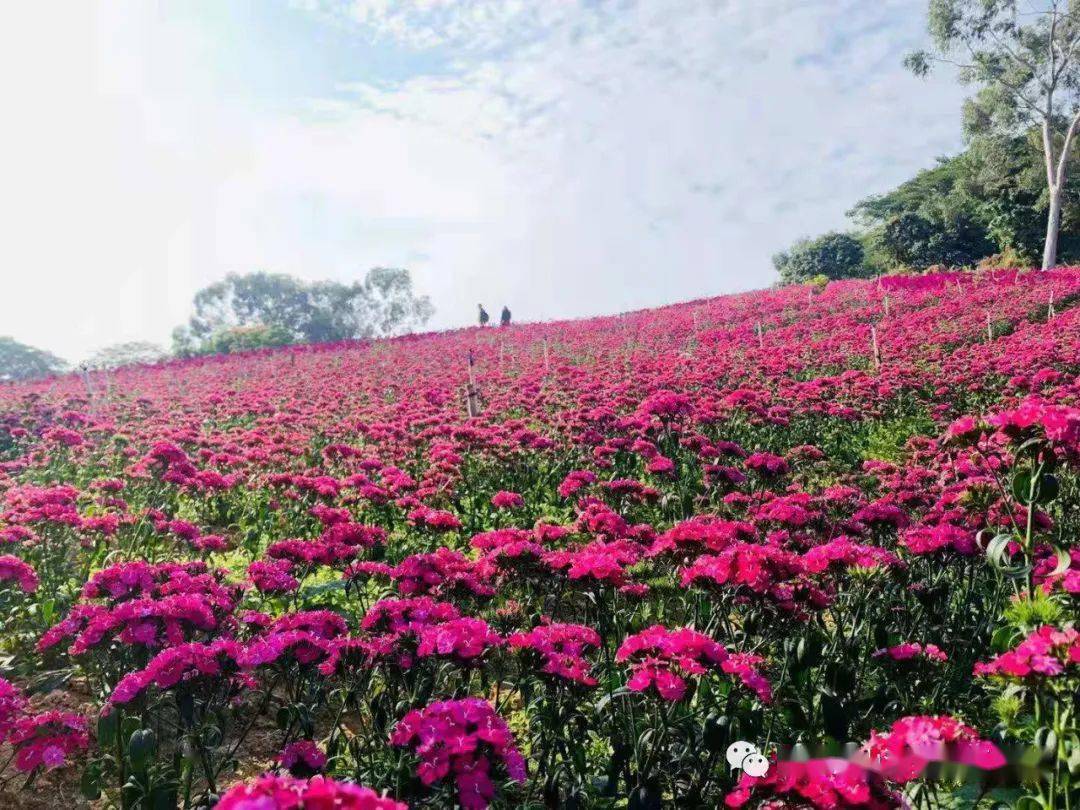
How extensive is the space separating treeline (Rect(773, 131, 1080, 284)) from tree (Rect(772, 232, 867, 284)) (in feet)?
0.40

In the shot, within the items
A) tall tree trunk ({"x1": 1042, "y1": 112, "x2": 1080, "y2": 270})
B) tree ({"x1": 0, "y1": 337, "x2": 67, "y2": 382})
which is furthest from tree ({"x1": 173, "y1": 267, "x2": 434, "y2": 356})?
tall tree trunk ({"x1": 1042, "y1": 112, "x2": 1080, "y2": 270})

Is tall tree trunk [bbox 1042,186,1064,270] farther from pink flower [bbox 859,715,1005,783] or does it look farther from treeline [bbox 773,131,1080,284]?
pink flower [bbox 859,715,1005,783]

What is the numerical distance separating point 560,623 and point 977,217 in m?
43.7

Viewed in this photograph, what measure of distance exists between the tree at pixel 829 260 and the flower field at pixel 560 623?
122 ft

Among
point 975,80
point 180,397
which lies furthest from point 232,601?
point 975,80

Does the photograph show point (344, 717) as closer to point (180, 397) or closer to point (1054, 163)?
point (180, 397)

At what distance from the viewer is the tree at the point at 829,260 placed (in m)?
44.4

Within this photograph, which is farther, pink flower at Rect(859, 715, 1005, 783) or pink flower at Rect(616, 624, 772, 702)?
pink flower at Rect(616, 624, 772, 702)

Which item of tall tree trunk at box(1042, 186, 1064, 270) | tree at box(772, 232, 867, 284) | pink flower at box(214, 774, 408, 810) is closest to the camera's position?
pink flower at box(214, 774, 408, 810)

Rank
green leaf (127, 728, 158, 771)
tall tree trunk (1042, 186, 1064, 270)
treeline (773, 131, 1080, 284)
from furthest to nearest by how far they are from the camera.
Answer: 1. treeline (773, 131, 1080, 284)
2. tall tree trunk (1042, 186, 1064, 270)
3. green leaf (127, 728, 158, 771)

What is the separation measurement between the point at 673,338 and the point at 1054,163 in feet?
88.8

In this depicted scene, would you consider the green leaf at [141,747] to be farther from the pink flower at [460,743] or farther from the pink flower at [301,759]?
the pink flower at [460,743]

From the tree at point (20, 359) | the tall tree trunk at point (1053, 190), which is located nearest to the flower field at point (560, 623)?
the tall tree trunk at point (1053, 190)

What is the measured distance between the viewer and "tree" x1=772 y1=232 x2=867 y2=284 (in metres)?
44.4
